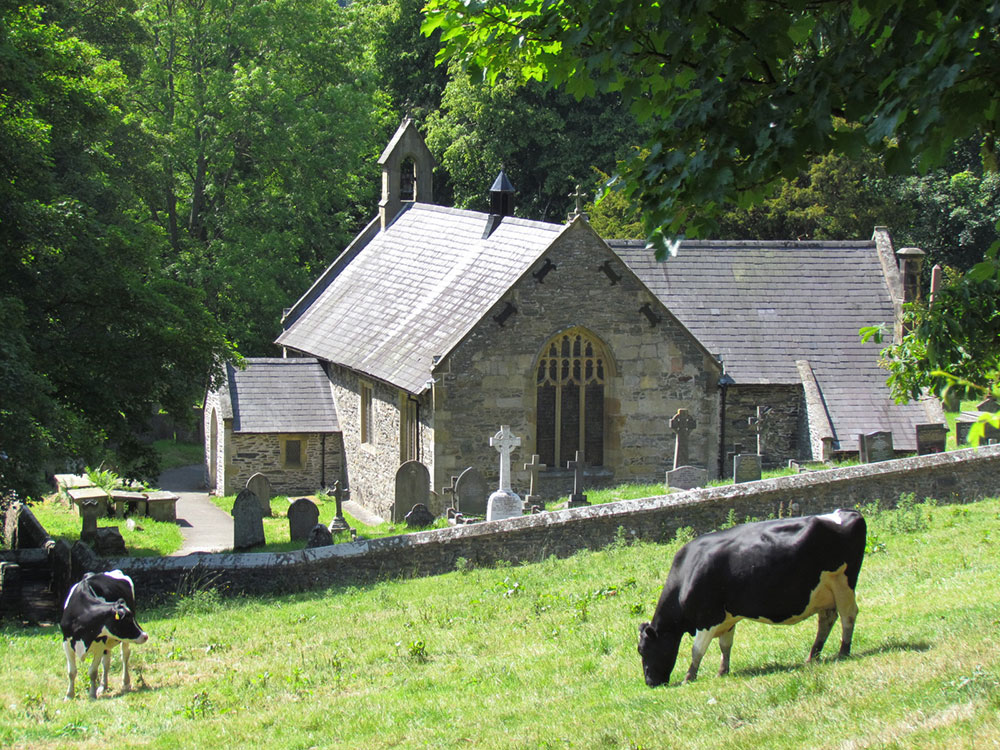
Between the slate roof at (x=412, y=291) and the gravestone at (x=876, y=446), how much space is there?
288 inches

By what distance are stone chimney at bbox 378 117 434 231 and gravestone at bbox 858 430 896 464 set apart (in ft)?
54.7

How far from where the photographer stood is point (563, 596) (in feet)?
43.5

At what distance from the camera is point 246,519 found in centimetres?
1919

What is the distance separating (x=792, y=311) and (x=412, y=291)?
8.94 metres

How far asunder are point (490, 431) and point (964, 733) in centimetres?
1734

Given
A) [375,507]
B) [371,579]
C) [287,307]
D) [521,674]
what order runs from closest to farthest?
[521,674]
[371,579]
[375,507]
[287,307]

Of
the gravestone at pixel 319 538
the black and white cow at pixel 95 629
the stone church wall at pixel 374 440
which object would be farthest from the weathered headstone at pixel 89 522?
the black and white cow at pixel 95 629

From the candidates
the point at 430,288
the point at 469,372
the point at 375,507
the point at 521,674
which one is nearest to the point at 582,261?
the point at 469,372

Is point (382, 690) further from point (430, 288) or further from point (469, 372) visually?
point (430, 288)

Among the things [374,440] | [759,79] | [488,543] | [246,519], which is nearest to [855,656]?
[759,79]

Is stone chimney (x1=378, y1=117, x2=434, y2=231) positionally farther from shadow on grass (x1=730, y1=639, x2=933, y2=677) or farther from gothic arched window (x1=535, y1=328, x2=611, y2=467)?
shadow on grass (x1=730, y1=639, x2=933, y2=677)

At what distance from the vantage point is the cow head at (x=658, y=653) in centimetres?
880

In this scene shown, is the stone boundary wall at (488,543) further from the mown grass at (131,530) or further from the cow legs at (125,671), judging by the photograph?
the cow legs at (125,671)

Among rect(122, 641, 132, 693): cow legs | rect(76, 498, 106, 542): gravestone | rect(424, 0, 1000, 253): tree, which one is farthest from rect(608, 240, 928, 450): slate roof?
rect(424, 0, 1000, 253): tree
